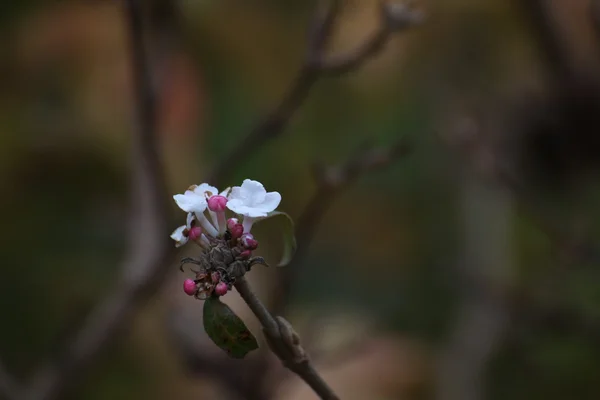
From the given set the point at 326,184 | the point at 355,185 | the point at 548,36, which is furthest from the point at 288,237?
the point at 355,185

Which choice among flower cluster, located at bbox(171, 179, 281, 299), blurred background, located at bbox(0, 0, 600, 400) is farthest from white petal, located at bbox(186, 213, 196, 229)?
blurred background, located at bbox(0, 0, 600, 400)

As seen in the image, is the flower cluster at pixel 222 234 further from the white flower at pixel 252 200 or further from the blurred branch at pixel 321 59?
the blurred branch at pixel 321 59

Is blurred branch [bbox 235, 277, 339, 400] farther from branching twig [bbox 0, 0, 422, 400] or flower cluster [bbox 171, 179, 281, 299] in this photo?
branching twig [bbox 0, 0, 422, 400]

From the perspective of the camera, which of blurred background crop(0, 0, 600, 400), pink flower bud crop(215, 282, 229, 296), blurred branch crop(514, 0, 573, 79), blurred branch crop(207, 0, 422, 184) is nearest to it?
pink flower bud crop(215, 282, 229, 296)

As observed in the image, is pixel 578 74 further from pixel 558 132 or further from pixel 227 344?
pixel 227 344

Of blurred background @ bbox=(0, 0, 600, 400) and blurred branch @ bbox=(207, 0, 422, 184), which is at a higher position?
blurred background @ bbox=(0, 0, 600, 400)

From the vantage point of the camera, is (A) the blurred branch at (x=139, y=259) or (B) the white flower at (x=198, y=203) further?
(A) the blurred branch at (x=139, y=259)

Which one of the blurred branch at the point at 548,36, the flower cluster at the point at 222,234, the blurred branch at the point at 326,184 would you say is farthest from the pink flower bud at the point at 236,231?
the blurred branch at the point at 548,36
